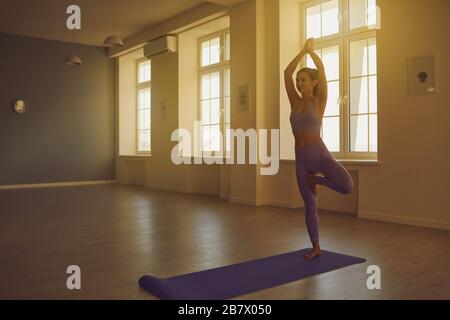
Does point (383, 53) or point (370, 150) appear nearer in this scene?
point (383, 53)

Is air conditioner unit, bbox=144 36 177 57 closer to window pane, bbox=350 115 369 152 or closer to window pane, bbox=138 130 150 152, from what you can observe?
Answer: window pane, bbox=138 130 150 152

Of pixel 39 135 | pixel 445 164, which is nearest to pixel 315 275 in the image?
pixel 445 164

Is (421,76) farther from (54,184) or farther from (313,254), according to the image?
(54,184)

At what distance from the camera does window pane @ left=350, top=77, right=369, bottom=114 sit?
5.29m

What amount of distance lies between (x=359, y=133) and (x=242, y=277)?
337cm

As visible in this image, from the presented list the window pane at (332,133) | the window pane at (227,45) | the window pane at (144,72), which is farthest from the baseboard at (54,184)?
the window pane at (332,133)

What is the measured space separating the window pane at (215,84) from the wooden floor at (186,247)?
2.49 metres

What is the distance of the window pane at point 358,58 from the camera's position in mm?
5316

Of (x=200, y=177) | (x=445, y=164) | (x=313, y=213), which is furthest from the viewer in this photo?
(x=200, y=177)

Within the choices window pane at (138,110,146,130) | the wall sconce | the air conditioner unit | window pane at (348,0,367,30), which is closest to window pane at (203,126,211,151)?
the air conditioner unit

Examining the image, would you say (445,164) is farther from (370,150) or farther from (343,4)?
(343,4)

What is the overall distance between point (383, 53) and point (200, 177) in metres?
4.07

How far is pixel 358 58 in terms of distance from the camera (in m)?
5.39
